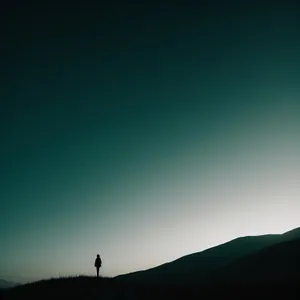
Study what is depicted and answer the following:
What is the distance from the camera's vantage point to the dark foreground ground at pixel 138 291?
2216cm

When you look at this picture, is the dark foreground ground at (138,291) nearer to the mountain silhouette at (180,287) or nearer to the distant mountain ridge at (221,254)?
the mountain silhouette at (180,287)

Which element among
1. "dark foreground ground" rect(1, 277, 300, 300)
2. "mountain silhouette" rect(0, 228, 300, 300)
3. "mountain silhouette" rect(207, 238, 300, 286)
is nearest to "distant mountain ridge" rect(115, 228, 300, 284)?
"mountain silhouette" rect(207, 238, 300, 286)

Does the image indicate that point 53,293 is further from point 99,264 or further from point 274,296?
point 274,296

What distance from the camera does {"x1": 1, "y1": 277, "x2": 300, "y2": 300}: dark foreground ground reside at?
72.7 feet

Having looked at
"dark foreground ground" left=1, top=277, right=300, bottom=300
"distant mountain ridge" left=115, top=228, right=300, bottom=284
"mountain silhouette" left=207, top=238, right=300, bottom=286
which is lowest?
"dark foreground ground" left=1, top=277, right=300, bottom=300

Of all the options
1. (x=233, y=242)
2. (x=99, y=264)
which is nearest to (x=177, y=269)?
(x=233, y=242)

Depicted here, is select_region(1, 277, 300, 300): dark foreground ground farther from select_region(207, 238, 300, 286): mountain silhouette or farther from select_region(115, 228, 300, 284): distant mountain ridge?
select_region(115, 228, 300, 284): distant mountain ridge

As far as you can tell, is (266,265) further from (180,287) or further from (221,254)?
(221,254)

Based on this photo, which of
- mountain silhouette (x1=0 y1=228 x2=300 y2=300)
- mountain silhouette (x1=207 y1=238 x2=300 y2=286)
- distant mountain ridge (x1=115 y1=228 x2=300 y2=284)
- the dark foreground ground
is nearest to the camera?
the dark foreground ground

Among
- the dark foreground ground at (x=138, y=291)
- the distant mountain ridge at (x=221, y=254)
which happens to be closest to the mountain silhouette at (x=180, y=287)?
the dark foreground ground at (x=138, y=291)

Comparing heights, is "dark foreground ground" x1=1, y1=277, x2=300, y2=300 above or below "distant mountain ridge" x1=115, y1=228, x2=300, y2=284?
below

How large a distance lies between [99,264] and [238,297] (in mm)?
11771

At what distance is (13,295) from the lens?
27.5m

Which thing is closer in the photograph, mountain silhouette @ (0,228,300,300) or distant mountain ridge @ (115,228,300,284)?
mountain silhouette @ (0,228,300,300)
